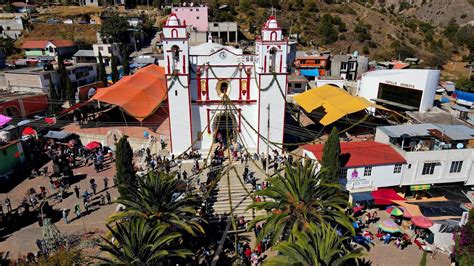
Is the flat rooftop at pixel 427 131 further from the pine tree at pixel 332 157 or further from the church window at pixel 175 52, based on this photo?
the church window at pixel 175 52

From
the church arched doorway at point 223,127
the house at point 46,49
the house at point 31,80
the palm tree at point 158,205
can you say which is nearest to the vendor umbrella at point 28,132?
the house at point 31,80

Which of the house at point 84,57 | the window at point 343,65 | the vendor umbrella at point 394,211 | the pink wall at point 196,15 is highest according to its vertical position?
the pink wall at point 196,15

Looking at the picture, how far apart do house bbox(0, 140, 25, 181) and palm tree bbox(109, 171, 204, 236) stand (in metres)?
15.3

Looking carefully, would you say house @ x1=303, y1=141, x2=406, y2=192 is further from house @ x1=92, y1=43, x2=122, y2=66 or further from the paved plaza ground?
house @ x1=92, y1=43, x2=122, y2=66

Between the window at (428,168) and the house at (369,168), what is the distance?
65.7 inches

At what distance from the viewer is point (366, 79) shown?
3856 centimetres

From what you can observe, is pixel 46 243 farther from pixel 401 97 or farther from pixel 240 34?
pixel 240 34

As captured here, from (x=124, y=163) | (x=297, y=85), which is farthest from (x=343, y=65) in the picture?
(x=124, y=163)

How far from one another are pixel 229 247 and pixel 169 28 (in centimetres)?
1613

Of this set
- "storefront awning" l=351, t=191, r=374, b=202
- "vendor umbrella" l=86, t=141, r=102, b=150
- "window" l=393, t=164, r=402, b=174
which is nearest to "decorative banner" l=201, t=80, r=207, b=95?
"vendor umbrella" l=86, t=141, r=102, b=150

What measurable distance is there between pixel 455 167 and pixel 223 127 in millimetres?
17615

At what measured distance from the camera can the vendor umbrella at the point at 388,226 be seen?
19.0 metres

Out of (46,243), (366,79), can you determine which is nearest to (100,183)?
(46,243)

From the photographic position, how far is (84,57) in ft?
190
